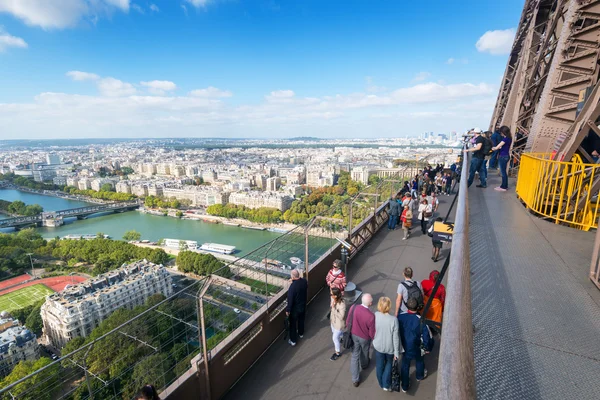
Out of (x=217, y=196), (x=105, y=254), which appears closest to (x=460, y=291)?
(x=105, y=254)

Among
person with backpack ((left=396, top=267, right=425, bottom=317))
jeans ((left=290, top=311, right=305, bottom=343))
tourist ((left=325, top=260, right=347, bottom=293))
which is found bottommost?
jeans ((left=290, top=311, right=305, bottom=343))

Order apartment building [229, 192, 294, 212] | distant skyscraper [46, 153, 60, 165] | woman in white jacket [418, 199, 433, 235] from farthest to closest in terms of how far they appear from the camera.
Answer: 1. distant skyscraper [46, 153, 60, 165]
2. apartment building [229, 192, 294, 212]
3. woman in white jacket [418, 199, 433, 235]

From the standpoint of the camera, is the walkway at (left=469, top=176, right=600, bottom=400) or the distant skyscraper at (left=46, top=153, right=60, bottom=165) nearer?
the walkway at (left=469, top=176, right=600, bottom=400)

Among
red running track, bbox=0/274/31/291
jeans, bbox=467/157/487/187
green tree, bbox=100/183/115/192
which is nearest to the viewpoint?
jeans, bbox=467/157/487/187

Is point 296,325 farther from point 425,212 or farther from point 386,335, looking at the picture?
point 425,212

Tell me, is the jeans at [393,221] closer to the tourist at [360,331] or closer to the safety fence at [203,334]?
the safety fence at [203,334]

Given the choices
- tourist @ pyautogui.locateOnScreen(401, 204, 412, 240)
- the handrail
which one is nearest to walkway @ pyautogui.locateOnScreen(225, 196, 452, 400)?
tourist @ pyautogui.locateOnScreen(401, 204, 412, 240)

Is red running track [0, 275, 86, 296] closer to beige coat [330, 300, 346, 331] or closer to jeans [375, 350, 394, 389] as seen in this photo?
beige coat [330, 300, 346, 331]
